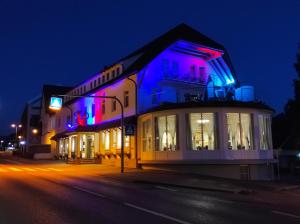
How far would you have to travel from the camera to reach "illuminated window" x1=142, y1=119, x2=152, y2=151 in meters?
29.5

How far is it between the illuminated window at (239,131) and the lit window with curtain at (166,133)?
3.82m

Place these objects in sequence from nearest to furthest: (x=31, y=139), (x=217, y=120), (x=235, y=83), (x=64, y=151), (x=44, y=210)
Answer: (x=44, y=210)
(x=217, y=120)
(x=235, y=83)
(x=64, y=151)
(x=31, y=139)

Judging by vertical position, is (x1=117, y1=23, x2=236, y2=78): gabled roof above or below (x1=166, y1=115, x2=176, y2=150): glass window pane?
above

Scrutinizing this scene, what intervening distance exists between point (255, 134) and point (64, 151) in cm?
Answer: 2885

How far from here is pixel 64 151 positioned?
48.7 metres

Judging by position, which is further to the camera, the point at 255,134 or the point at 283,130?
the point at 283,130

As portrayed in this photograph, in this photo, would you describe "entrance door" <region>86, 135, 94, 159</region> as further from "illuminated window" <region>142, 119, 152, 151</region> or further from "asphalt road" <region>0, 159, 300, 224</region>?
"asphalt road" <region>0, 159, 300, 224</region>


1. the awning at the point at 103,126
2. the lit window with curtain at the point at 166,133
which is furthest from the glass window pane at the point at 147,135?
the awning at the point at 103,126

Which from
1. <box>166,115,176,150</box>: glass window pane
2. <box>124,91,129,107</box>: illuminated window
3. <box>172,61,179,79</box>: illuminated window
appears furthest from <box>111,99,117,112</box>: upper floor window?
<box>166,115,176,150</box>: glass window pane

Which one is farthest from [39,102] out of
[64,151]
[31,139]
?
[64,151]

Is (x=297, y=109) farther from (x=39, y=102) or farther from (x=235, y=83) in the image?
(x=39, y=102)

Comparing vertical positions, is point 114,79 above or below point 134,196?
above

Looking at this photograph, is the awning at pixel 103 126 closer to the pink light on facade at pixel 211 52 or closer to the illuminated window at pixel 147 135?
the illuminated window at pixel 147 135

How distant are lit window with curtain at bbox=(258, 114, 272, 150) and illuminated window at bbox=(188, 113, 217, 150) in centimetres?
351
